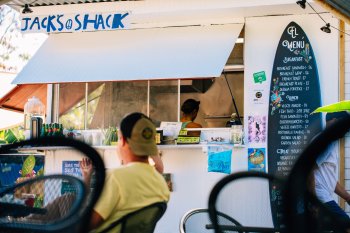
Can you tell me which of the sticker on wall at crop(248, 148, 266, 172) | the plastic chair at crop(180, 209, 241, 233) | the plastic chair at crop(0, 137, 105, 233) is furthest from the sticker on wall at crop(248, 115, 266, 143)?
the plastic chair at crop(0, 137, 105, 233)

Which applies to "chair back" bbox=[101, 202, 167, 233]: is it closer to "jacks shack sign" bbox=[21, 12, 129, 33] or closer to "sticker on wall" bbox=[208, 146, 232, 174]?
"sticker on wall" bbox=[208, 146, 232, 174]

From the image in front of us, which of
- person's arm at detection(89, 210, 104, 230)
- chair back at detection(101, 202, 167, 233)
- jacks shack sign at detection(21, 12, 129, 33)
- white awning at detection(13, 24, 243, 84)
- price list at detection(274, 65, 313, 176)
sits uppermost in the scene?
jacks shack sign at detection(21, 12, 129, 33)

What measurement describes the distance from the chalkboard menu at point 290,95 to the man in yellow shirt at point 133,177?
509 cm

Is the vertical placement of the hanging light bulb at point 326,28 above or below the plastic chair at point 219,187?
above

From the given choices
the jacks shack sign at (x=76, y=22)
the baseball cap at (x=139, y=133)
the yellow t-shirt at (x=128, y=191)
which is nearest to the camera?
the yellow t-shirt at (x=128, y=191)

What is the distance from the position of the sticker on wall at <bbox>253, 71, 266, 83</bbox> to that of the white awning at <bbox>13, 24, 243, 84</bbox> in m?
0.56

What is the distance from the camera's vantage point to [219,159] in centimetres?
845

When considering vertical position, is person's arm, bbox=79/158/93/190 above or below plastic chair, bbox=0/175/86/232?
above

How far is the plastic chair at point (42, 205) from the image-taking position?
229 cm

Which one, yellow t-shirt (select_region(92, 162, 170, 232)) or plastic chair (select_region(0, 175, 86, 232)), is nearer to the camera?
plastic chair (select_region(0, 175, 86, 232))

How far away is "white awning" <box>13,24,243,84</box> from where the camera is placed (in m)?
8.42

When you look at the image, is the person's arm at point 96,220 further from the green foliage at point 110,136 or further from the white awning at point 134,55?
the green foliage at point 110,136

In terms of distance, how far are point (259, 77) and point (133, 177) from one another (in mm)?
5555

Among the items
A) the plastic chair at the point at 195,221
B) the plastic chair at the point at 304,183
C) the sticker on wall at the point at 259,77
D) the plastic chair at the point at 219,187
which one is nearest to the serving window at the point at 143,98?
the sticker on wall at the point at 259,77
